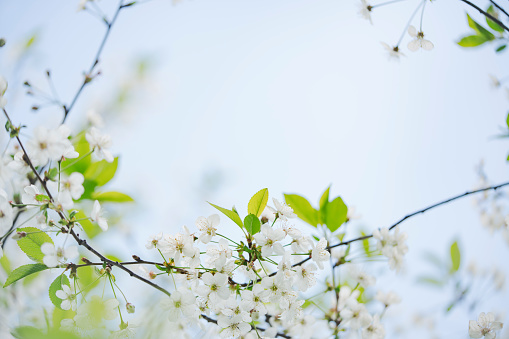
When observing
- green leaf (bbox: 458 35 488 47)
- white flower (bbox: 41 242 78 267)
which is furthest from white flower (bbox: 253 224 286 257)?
green leaf (bbox: 458 35 488 47)

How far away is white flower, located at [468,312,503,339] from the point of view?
1.15 meters

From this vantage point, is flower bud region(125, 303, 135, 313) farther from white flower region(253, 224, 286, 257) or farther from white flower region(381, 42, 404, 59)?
white flower region(381, 42, 404, 59)

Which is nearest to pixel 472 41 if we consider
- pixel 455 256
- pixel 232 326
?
pixel 455 256

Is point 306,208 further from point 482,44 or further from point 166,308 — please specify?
point 482,44

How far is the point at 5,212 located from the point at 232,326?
0.61 meters

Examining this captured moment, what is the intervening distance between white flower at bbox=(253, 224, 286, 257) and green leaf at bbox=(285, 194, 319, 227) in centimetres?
32

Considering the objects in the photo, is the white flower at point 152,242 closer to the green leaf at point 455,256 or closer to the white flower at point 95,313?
the white flower at point 95,313

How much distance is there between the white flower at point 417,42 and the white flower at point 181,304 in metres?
1.13

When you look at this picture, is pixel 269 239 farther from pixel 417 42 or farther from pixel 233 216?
pixel 417 42

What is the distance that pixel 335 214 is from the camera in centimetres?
121

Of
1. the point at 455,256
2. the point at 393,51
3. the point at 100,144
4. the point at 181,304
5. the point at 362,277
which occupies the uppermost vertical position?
the point at 393,51

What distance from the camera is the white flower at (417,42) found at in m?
1.34

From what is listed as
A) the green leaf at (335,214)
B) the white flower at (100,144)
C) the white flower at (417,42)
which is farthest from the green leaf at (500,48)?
the white flower at (100,144)

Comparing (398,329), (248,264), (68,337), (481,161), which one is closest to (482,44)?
(481,161)
